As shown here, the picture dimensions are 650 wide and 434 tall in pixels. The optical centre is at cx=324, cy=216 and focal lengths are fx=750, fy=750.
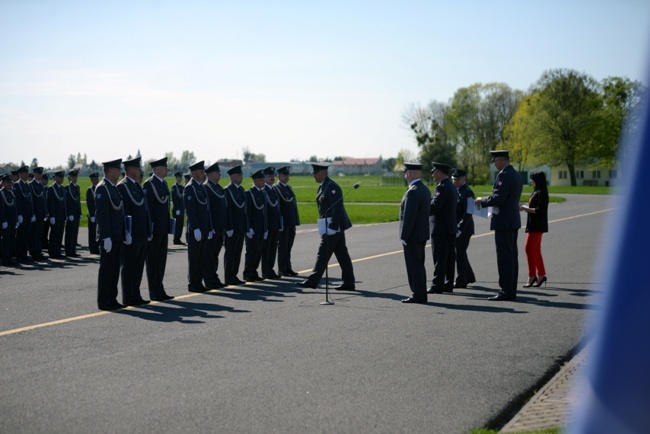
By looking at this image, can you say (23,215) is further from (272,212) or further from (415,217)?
(415,217)

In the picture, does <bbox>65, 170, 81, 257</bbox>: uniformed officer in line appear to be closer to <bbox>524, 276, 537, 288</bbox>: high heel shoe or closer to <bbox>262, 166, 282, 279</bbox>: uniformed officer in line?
<bbox>262, 166, 282, 279</bbox>: uniformed officer in line

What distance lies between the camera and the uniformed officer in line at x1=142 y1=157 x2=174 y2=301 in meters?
11.9

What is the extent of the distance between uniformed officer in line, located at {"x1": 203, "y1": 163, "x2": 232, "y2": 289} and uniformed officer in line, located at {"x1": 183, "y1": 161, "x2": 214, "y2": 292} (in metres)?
0.13

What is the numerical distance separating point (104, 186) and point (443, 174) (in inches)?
219

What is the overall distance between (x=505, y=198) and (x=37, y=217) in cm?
1261

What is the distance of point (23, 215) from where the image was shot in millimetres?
18547

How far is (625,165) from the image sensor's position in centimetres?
117

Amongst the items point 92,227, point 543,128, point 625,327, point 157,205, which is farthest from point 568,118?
point 625,327

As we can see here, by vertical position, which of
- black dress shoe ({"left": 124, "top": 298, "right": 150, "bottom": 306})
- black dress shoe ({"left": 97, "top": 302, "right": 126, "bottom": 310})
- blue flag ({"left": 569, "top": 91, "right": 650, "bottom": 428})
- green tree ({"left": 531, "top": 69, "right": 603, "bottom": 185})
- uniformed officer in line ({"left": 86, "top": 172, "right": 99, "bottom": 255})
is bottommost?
black dress shoe ({"left": 124, "top": 298, "right": 150, "bottom": 306})

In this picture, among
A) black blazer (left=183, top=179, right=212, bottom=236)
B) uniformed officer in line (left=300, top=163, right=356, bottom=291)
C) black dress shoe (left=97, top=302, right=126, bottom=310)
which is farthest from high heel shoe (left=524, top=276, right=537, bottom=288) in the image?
black dress shoe (left=97, top=302, right=126, bottom=310)

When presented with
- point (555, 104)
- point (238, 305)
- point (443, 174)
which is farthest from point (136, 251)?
point (555, 104)

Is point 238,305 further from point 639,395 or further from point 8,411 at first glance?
point 639,395

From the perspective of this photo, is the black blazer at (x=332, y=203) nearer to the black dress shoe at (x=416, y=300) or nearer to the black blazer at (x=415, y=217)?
the black blazer at (x=415, y=217)

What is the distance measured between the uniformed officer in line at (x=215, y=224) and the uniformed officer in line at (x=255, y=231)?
19.6 inches
